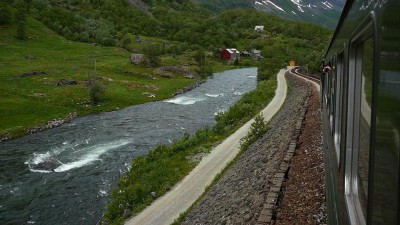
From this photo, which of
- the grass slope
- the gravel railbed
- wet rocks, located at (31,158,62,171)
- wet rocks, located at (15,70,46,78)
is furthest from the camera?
wet rocks, located at (15,70,46,78)

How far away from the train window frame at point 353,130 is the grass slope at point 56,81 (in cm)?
4107

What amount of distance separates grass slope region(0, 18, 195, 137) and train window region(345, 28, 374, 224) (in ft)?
135

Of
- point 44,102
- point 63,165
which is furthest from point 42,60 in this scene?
point 63,165

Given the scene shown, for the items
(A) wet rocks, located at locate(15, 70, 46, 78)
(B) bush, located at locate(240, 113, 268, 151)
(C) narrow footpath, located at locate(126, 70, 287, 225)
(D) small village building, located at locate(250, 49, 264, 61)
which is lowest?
(C) narrow footpath, located at locate(126, 70, 287, 225)

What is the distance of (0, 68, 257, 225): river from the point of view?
20875 mm

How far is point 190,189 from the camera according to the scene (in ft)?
72.7

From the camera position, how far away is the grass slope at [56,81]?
49.3m

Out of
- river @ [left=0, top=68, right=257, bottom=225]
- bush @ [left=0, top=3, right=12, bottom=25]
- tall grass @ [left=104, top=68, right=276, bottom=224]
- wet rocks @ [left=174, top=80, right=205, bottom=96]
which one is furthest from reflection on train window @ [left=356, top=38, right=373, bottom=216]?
bush @ [left=0, top=3, right=12, bottom=25]

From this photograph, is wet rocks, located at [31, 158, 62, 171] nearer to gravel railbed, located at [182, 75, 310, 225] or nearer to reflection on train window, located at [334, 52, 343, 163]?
gravel railbed, located at [182, 75, 310, 225]

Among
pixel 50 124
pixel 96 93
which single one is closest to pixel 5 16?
pixel 96 93

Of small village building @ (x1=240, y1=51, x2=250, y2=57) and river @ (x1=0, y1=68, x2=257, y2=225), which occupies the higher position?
small village building @ (x1=240, y1=51, x2=250, y2=57)

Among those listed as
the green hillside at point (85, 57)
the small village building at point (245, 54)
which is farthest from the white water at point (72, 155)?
the small village building at point (245, 54)

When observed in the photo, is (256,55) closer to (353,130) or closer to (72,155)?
(72,155)

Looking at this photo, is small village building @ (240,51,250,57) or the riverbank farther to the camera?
small village building @ (240,51,250,57)
